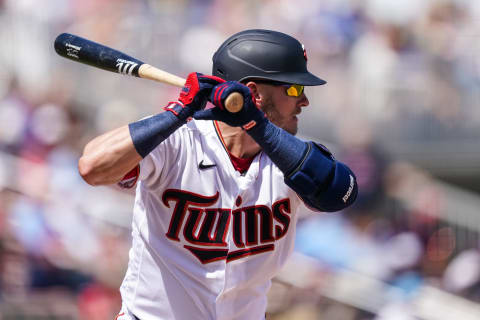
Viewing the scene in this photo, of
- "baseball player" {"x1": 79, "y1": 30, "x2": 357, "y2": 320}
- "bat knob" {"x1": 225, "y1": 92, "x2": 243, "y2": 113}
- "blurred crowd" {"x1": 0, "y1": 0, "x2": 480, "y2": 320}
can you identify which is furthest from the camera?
"blurred crowd" {"x1": 0, "y1": 0, "x2": 480, "y2": 320}

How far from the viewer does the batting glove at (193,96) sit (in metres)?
2.44

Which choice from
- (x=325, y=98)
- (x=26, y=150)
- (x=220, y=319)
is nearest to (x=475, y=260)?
(x=325, y=98)

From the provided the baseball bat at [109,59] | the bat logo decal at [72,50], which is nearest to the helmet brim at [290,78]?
the baseball bat at [109,59]

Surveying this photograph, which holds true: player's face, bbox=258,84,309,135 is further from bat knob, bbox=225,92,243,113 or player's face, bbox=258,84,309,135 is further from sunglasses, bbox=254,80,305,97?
bat knob, bbox=225,92,243,113

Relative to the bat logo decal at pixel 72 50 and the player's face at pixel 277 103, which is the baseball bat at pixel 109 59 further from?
the player's face at pixel 277 103

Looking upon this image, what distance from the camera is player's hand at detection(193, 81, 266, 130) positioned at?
2.35 metres

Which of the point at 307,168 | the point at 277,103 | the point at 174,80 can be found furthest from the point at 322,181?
the point at 174,80

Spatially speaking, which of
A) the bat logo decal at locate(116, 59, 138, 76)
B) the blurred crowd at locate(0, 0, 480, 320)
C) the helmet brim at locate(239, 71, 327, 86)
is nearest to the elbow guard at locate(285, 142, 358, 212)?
the helmet brim at locate(239, 71, 327, 86)

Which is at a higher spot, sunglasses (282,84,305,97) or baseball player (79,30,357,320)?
sunglasses (282,84,305,97)

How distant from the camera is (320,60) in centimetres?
705

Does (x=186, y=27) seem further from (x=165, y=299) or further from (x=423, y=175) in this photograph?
(x=165, y=299)

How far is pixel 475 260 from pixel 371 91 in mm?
1765

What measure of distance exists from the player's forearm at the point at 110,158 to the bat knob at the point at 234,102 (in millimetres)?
340

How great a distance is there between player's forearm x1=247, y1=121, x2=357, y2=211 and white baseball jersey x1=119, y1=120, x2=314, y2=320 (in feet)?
1.09
